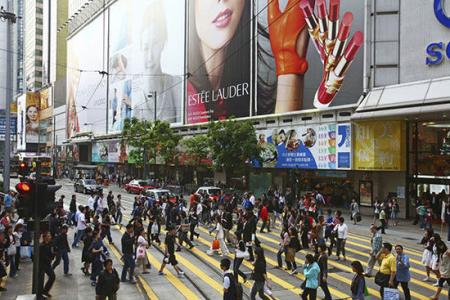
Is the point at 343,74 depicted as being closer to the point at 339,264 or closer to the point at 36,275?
the point at 339,264

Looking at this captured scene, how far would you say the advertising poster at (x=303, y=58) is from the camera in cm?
3058

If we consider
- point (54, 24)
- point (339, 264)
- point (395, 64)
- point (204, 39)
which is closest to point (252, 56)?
point (204, 39)

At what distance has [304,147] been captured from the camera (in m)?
33.7

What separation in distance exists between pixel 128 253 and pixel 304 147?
22.8m

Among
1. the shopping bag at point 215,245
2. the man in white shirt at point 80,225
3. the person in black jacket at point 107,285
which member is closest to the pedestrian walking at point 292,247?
the shopping bag at point 215,245

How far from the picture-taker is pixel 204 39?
49.6 m

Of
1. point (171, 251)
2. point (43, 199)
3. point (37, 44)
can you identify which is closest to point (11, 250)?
point (171, 251)

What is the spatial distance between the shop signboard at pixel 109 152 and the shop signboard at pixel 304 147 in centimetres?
2989

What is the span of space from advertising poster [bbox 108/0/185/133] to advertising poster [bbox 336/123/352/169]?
73.3 ft

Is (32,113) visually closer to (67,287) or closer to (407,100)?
(407,100)

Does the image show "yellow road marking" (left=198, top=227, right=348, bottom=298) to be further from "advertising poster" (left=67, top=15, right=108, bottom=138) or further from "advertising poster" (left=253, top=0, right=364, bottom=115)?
"advertising poster" (left=67, top=15, right=108, bottom=138)

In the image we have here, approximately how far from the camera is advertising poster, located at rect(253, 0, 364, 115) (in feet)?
100

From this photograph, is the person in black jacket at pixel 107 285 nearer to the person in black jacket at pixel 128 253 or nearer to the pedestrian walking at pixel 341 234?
the person in black jacket at pixel 128 253

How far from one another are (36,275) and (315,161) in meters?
25.5
